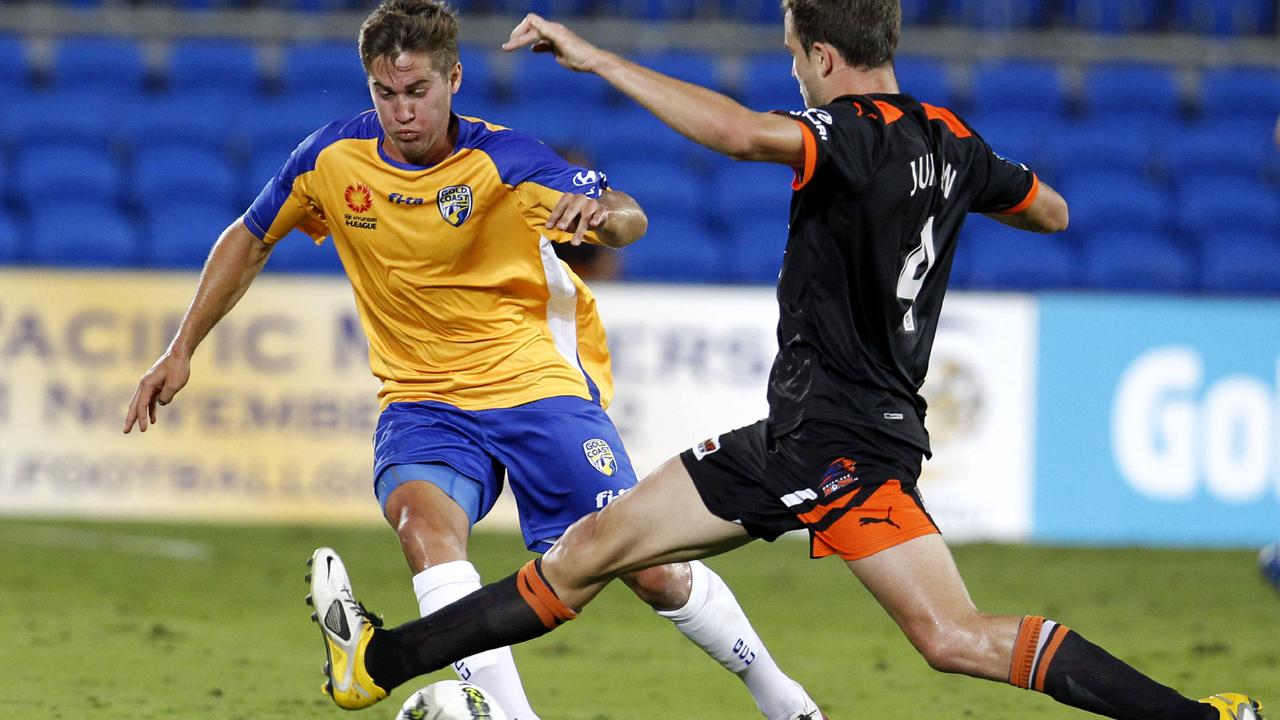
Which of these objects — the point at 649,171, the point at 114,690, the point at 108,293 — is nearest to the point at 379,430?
the point at 114,690

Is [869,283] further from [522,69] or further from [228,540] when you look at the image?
[522,69]

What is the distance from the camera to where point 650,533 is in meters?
4.08

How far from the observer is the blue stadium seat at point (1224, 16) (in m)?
14.9

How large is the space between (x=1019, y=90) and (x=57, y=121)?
25.2 ft

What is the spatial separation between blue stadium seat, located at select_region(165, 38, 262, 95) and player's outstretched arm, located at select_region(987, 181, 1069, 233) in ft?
32.4

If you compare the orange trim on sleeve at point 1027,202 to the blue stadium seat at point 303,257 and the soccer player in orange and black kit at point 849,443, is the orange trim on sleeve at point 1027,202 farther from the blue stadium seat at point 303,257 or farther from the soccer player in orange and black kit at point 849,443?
the blue stadium seat at point 303,257

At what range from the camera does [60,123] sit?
1270cm

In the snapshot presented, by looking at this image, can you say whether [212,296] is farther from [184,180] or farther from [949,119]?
[184,180]

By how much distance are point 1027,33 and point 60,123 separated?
8.00 meters

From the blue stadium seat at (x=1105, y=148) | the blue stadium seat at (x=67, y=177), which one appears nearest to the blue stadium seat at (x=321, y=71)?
the blue stadium seat at (x=67, y=177)

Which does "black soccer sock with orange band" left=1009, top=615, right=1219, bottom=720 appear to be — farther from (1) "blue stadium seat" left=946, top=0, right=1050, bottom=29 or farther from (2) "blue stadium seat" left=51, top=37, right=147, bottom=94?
(1) "blue stadium seat" left=946, top=0, right=1050, bottom=29

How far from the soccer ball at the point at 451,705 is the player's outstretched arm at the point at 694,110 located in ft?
4.94

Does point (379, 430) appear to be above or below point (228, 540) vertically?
above

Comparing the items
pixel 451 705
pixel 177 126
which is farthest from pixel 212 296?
pixel 177 126
